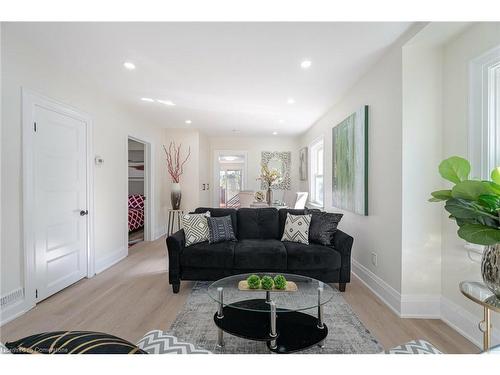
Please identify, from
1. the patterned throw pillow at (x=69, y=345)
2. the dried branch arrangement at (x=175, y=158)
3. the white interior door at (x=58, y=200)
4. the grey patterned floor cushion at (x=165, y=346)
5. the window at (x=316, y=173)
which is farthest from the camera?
the dried branch arrangement at (x=175, y=158)

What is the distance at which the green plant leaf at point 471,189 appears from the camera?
1214 mm

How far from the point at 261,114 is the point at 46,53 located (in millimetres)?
3182

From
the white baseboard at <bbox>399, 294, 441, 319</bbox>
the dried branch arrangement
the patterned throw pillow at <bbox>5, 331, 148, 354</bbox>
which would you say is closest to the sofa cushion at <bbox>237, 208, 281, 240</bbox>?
the white baseboard at <bbox>399, 294, 441, 319</bbox>

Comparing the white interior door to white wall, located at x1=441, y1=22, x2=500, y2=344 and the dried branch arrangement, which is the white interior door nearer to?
the dried branch arrangement

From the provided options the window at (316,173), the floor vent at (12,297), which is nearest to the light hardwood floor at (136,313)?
the floor vent at (12,297)

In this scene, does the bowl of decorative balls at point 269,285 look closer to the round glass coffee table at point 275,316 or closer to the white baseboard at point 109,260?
the round glass coffee table at point 275,316

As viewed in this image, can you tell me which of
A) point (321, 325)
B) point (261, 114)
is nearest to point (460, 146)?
point (321, 325)

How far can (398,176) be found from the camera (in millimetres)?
2352

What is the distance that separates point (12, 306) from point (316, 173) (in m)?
5.21

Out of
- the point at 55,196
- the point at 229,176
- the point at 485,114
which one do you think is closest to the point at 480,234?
the point at 485,114

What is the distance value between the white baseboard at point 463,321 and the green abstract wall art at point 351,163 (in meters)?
1.14

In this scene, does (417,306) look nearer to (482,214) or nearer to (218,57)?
(482,214)

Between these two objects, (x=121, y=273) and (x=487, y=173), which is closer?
(x=487, y=173)
